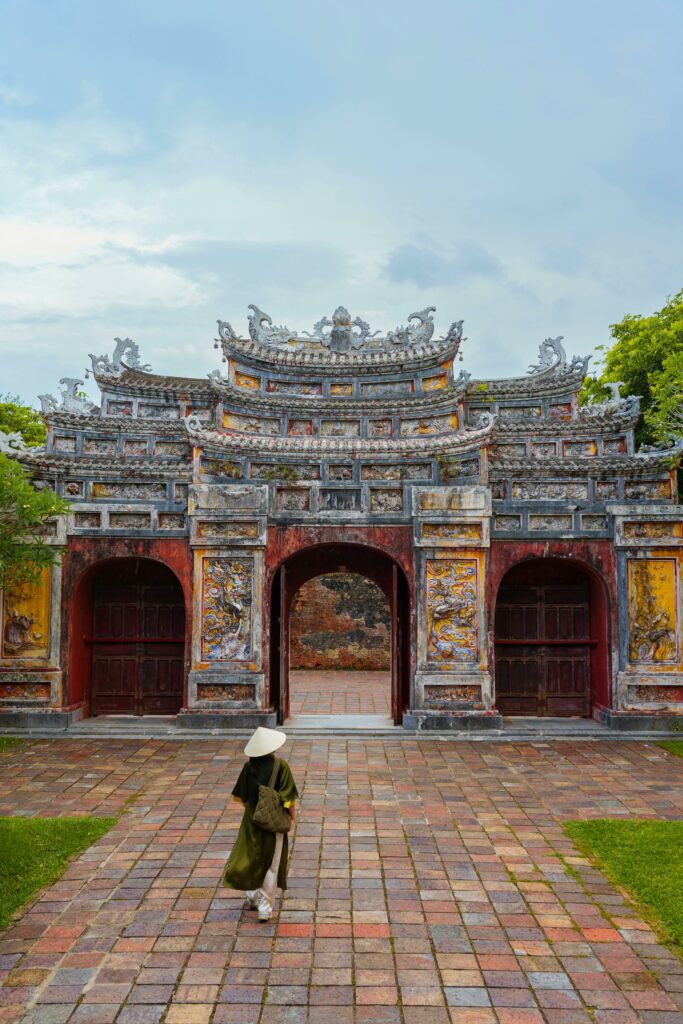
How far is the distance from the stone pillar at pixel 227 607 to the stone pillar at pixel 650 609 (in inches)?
223

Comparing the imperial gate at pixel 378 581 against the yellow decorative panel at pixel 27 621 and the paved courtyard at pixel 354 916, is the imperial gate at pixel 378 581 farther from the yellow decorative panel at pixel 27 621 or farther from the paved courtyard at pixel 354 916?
the paved courtyard at pixel 354 916

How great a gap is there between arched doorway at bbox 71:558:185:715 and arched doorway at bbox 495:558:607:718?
561 centimetres

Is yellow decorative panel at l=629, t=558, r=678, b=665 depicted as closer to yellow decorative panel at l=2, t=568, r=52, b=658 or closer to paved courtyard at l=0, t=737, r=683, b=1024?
paved courtyard at l=0, t=737, r=683, b=1024

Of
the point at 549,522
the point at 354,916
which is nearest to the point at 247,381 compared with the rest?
the point at 549,522

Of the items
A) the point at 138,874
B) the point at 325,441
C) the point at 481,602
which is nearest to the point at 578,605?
the point at 481,602

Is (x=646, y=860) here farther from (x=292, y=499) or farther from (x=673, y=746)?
(x=292, y=499)

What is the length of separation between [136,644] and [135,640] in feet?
0.39

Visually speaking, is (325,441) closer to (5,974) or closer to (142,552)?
(142,552)

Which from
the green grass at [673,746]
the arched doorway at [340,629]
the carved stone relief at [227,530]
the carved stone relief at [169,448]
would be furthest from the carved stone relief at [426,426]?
the green grass at [673,746]

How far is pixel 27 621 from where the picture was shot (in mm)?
11742

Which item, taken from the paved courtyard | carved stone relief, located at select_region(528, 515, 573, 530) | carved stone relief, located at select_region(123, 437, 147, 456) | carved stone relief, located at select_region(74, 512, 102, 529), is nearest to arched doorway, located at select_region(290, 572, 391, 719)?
carved stone relief, located at select_region(123, 437, 147, 456)

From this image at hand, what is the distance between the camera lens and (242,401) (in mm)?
14930

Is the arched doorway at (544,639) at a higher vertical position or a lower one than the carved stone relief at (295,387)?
lower

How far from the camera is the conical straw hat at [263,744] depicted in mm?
5188
